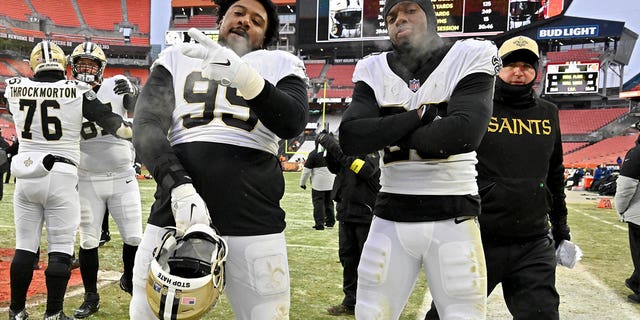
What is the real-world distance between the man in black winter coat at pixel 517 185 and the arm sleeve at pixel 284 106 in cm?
134

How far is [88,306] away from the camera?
3846 mm

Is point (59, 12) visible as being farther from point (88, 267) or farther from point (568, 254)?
point (568, 254)

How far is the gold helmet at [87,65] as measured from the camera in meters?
4.06

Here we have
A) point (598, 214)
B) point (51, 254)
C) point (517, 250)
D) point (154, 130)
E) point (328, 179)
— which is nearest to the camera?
point (154, 130)

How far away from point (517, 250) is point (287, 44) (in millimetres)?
40298

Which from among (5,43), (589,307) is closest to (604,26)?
(589,307)

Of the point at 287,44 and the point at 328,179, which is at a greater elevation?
the point at 287,44

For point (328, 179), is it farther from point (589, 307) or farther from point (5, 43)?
point (5, 43)

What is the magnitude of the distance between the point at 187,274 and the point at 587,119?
4136cm


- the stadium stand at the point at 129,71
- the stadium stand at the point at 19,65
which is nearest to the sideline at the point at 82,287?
the stadium stand at the point at 129,71

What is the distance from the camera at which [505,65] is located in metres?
2.93

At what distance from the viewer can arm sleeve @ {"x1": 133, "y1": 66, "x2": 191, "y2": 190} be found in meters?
1.81

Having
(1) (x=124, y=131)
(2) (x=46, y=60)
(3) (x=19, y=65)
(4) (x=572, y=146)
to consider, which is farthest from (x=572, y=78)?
(3) (x=19, y=65)

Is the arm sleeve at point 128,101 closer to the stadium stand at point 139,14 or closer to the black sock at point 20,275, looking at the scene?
the black sock at point 20,275
